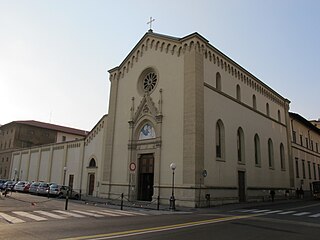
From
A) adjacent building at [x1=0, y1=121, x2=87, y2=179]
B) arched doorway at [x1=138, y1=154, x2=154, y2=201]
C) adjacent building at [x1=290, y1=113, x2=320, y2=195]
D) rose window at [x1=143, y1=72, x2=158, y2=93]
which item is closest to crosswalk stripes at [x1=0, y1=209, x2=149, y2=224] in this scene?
arched doorway at [x1=138, y1=154, x2=154, y2=201]

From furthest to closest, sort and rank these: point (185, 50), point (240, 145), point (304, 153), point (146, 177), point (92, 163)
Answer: point (304, 153) < point (92, 163) < point (240, 145) < point (146, 177) < point (185, 50)

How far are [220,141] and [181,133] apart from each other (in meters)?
4.83

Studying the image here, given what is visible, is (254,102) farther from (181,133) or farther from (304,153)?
(304,153)

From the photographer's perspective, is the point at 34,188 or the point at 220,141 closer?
the point at 220,141

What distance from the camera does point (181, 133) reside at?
24719 millimetres

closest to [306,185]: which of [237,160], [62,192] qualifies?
[237,160]

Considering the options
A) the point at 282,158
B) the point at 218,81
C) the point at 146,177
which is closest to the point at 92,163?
the point at 146,177

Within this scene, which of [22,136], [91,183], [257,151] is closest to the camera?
[257,151]

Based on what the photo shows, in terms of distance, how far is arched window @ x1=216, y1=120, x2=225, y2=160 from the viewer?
2689 centimetres

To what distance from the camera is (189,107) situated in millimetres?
24594

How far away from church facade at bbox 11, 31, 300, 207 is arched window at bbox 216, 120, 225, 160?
9 centimetres

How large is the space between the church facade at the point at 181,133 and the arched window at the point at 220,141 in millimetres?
95

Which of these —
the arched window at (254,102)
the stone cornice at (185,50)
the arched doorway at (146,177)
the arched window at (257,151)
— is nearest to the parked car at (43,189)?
the arched doorway at (146,177)

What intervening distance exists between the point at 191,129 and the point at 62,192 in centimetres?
1636
